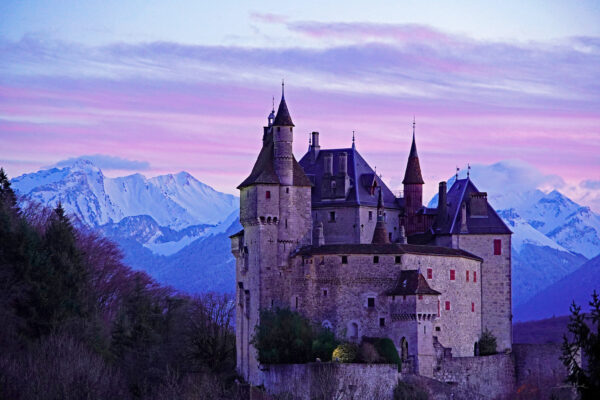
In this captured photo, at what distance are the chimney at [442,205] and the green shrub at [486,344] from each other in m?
10.2

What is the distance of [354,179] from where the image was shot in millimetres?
103125

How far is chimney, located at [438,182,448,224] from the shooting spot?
10644 cm

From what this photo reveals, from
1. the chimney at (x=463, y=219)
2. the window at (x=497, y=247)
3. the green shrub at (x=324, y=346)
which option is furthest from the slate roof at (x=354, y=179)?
the green shrub at (x=324, y=346)

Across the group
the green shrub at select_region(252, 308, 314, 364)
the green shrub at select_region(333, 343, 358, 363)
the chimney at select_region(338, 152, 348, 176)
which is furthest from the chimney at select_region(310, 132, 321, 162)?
the green shrub at select_region(333, 343, 358, 363)

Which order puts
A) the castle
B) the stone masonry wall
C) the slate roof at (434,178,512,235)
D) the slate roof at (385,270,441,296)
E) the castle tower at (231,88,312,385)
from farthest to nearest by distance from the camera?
the slate roof at (434,178,512,235) → the castle tower at (231,88,312,385) → the castle → the slate roof at (385,270,441,296) → the stone masonry wall

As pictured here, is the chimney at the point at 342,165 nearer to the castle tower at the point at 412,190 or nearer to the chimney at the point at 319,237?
the chimney at the point at 319,237

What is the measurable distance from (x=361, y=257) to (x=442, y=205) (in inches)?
584

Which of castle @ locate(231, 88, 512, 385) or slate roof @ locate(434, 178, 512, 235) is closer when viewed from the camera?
castle @ locate(231, 88, 512, 385)

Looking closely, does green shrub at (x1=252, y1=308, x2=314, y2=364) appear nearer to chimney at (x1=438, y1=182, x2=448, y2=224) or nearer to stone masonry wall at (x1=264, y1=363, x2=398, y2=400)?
stone masonry wall at (x1=264, y1=363, x2=398, y2=400)

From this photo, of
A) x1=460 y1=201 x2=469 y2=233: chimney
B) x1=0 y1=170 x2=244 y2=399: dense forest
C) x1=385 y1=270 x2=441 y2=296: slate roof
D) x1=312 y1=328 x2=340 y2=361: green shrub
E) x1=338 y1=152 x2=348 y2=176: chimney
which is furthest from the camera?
x1=460 y1=201 x2=469 y2=233: chimney

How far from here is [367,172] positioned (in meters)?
105

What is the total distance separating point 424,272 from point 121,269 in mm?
51458

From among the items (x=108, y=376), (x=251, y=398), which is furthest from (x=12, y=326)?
(x=251, y=398)

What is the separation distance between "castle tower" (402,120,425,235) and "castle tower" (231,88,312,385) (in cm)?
1136
